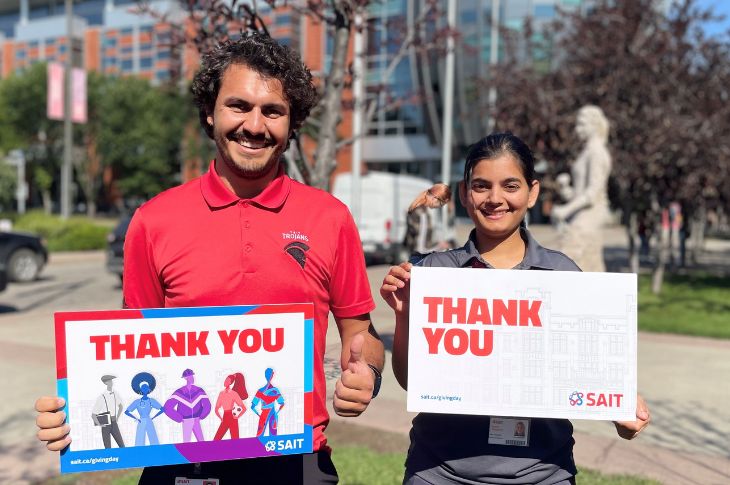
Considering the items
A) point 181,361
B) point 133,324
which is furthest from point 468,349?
point 133,324

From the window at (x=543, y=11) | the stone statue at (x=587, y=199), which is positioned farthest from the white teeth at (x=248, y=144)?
the window at (x=543, y=11)

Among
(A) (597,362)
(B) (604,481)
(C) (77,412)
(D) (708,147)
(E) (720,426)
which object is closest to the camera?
(C) (77,412)

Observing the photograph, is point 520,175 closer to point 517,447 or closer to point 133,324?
point 517,447

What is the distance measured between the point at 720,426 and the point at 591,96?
10249 mm

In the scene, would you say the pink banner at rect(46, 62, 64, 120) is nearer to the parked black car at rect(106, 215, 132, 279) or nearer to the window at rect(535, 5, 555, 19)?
the parked black car at rect(106, 215, 132, 279)

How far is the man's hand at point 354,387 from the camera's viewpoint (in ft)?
5.96

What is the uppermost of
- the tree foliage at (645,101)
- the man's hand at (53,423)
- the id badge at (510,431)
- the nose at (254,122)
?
the tree foliage at (645,101)

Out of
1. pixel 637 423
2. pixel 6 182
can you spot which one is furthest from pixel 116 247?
pixel 6 182

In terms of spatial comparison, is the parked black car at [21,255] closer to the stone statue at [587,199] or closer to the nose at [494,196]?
the stone statue at [587,199]

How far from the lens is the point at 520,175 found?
6.97ft

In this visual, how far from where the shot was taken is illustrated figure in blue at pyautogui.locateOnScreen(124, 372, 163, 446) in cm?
180

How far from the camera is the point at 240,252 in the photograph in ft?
6.20

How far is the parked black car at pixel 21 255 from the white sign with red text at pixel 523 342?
13.9 m

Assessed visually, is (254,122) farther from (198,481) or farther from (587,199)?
(587,199)
